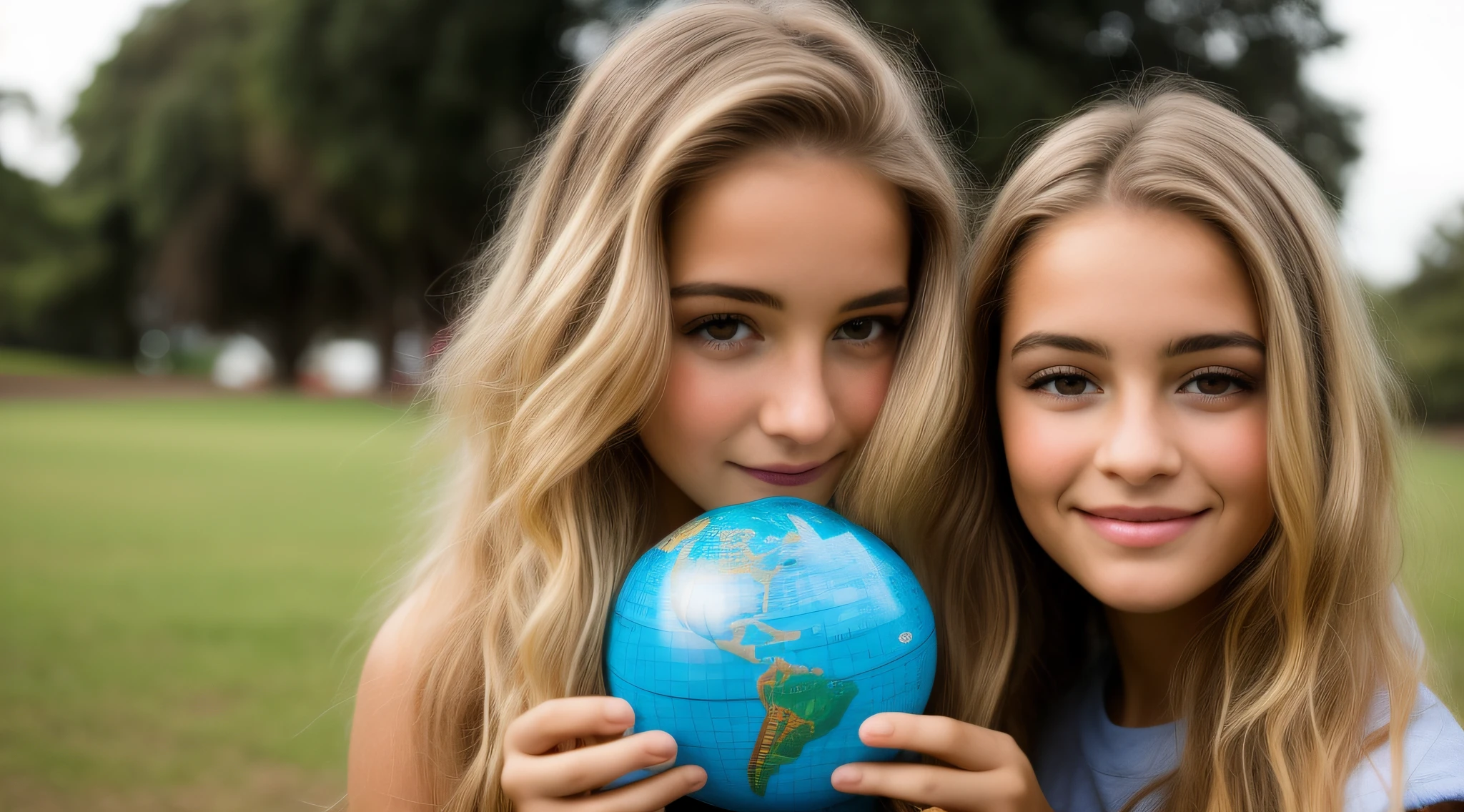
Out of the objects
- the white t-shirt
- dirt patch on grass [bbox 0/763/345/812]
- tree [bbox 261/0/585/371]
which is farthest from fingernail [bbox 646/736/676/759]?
tree [bbox 261/0/585/371]

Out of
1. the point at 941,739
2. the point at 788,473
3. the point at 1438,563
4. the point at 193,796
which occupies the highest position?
the point at 788,473

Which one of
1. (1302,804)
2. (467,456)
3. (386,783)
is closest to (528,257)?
(467,456)

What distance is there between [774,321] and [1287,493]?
119 centimetres

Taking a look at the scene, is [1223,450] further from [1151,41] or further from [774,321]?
[1151,41]

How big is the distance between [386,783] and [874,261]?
185 centimetres

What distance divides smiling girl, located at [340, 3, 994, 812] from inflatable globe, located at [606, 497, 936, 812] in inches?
10.1

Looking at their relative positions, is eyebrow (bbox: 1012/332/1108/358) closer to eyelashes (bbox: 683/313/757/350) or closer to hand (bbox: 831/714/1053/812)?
eyelashes (bbox: 683/313/757/350)

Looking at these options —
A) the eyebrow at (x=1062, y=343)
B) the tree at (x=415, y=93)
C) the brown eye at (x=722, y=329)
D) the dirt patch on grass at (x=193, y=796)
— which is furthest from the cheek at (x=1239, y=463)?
the tree at (x=415, y=93)

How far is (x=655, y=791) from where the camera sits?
2.24 meters

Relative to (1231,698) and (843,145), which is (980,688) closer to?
(1231,698)

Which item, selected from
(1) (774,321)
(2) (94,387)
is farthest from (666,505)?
(2) (94,387)

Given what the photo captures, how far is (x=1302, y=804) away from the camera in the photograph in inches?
94.4

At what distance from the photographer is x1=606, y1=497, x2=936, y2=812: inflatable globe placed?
2174mm

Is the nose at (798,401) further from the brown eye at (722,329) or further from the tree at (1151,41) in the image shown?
the tree at (1151,41)
